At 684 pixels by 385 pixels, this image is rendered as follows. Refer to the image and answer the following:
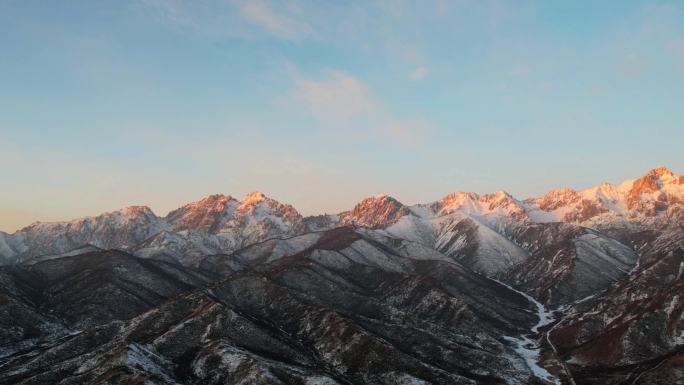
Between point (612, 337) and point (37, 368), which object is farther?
point (612, 337)

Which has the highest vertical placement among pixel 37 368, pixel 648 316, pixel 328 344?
pixel 648 316

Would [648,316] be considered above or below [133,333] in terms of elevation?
above

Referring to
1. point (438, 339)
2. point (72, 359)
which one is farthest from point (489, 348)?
point (72, 359)

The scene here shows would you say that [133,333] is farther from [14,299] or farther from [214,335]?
[14,299]

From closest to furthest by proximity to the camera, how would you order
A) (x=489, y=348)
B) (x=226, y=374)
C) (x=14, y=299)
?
1. (x=226, y=374)
2. (x=489, y=348)
3. (x=14, y=299)

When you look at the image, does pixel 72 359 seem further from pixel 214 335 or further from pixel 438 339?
pixel 438 339

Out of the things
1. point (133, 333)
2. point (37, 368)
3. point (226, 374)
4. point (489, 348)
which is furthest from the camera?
point (489, 348)

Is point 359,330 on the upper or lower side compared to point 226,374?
upper

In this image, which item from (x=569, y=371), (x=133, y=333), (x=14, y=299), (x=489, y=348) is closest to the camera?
(x=569, y=371)

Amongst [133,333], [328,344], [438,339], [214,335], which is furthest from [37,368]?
[438,339]
